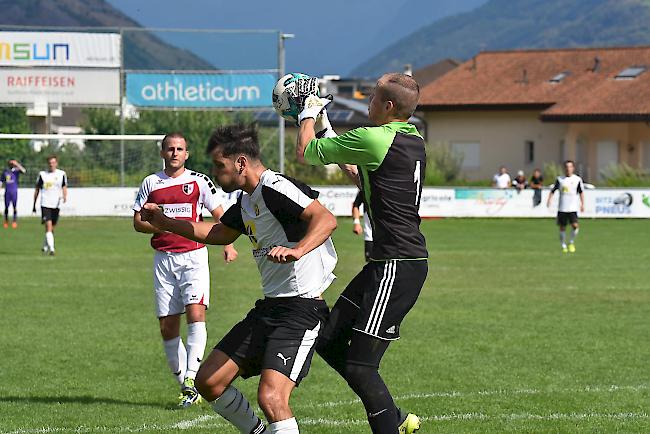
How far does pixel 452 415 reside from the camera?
28.4 feet

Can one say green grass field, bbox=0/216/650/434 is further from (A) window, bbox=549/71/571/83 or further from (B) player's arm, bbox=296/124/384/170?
(A) window, bbox=549/71/571/83

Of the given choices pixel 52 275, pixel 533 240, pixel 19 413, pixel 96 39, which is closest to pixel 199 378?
pixel 19 413

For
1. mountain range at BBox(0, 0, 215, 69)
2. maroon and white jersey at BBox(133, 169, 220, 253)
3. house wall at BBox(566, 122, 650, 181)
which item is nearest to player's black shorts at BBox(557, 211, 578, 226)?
maroon and white jersey at BBox(133, 169, 220, 253)

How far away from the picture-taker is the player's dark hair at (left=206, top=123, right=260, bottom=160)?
664cm

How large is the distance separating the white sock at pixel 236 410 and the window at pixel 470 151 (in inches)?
2198

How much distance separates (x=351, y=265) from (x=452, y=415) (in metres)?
14.1

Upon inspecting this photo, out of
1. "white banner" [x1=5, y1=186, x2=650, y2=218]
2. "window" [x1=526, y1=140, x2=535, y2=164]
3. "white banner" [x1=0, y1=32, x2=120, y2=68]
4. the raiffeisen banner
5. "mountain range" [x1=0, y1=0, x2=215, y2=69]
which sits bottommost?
"white banner" [x1=5, y1=186, x2=650, y2=218]

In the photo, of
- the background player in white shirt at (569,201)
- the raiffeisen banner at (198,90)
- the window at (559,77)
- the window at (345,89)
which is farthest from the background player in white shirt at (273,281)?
the window at (345,89)

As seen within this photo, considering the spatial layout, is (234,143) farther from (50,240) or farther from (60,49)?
(60,49)

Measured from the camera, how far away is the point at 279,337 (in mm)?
6551

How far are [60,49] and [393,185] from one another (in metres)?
37.8

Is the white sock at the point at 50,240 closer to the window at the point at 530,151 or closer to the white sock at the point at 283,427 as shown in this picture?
the white sock at the point at 283,427

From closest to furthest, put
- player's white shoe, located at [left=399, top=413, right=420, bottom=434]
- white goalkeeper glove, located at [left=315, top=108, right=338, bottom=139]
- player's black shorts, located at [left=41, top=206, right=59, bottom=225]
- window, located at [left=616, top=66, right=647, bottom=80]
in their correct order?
white goalkeeper glove, located at [left=315, top=108, right=338, bottom=139]
player's white shoe, located at [left=399, top=413, right=420, bottom=434]
player's black shorts, located at [left=41, top=206, right=59, bottom=225]
window, located at [left=616, top=66, right=647, bottom=80]

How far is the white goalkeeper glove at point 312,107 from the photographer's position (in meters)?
6.51
